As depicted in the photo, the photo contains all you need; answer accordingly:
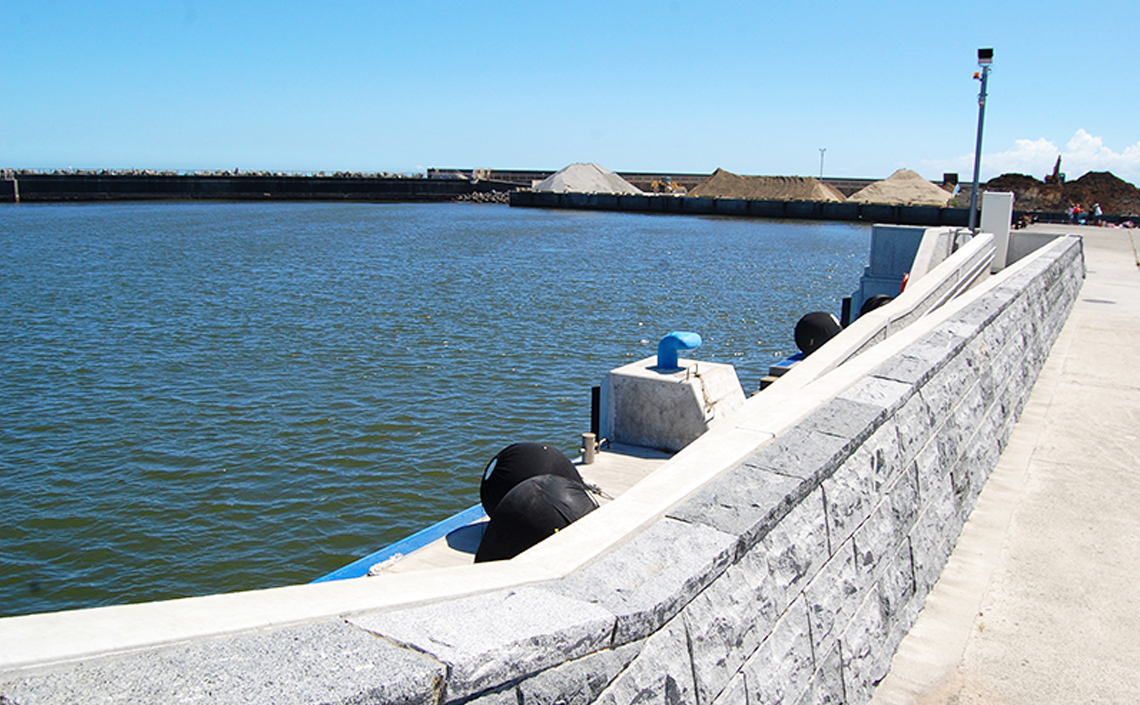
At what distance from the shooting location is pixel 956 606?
4914mm

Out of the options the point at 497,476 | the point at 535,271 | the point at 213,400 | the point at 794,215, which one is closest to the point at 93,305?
the point at 213,400

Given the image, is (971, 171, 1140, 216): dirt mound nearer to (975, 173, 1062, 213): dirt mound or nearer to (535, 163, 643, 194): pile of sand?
(975, 173, 1062, 213): dirt mound

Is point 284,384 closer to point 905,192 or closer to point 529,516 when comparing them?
point 529,516

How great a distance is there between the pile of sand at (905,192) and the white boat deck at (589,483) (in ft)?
287

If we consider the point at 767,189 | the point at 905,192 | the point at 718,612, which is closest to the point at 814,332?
the point at 718,612

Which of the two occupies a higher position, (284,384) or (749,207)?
(749,207)

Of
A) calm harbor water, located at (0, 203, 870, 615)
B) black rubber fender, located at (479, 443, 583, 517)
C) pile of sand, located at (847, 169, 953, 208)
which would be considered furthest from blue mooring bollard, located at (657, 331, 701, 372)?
pile of sand, located at (847, 169, 953, 208)

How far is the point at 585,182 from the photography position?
110 m

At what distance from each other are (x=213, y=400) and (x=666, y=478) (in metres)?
13.4

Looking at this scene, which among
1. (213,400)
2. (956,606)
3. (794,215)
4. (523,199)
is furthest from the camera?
(523,199)

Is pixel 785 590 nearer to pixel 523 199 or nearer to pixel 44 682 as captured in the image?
pixel 44 682

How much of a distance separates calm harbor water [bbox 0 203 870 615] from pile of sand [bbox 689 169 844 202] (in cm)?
5565

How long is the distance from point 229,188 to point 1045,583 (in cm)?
10553

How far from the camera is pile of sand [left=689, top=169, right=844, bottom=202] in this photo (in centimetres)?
9506
